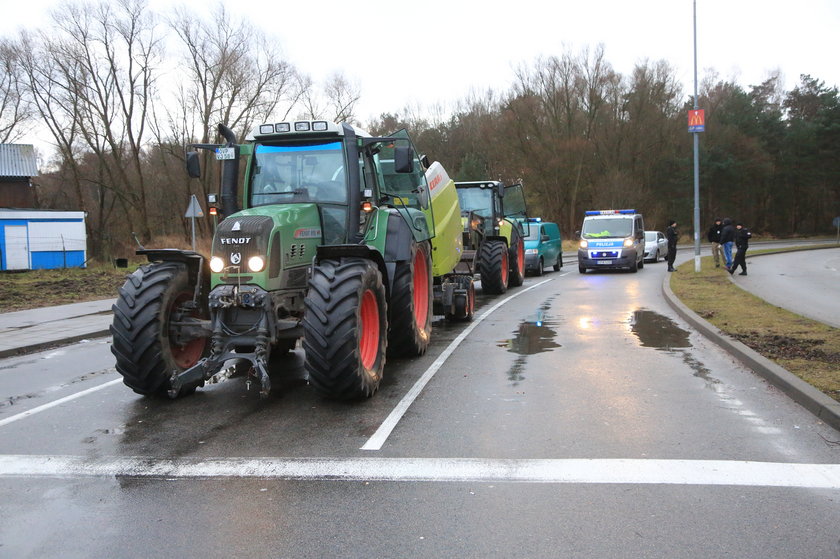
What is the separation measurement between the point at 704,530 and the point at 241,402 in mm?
4667

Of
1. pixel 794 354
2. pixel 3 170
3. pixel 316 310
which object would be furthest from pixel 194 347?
pixel 3 170

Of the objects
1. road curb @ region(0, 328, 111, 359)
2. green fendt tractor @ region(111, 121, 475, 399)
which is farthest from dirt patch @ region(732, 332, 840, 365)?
road curb @ region(0, 328, 111, 359)

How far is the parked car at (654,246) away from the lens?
34.2 metres

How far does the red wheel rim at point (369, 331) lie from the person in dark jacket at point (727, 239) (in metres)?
19.4

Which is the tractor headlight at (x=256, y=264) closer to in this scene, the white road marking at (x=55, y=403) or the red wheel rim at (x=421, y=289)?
the white road marking at (x=55, y=403)

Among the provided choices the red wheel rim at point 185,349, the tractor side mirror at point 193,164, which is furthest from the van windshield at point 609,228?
the red wheel rim at point 185,349

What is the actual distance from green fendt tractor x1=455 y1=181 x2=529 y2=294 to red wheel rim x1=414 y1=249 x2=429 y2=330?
6484mm

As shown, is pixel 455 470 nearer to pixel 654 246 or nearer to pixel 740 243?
pixel 740 243

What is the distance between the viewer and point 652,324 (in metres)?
12.7

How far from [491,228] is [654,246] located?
60.6 feet

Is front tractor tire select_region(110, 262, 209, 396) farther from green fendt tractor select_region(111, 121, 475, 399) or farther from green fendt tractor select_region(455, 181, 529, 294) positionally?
green fendt tractor select_region(455, 181, 529, 294)

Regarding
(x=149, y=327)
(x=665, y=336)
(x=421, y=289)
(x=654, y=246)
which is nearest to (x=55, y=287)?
(x=421, y=289)

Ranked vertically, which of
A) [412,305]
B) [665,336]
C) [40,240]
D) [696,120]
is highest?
[696,120]

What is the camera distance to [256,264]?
266 inches
